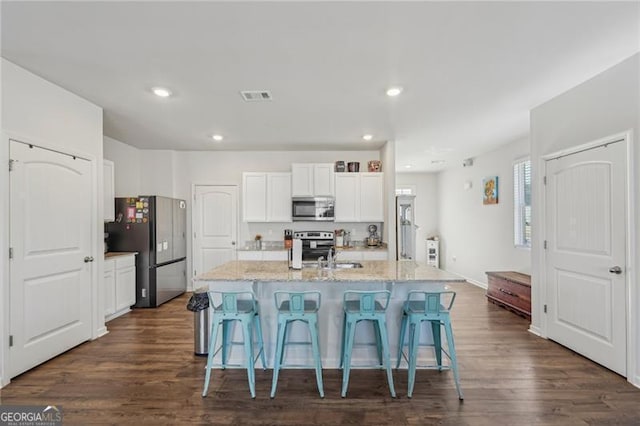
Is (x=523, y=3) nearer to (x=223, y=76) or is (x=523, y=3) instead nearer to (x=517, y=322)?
(x=223, y=76)

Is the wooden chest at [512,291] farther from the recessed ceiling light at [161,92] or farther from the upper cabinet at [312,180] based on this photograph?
the recessed ceiling light at [161,92]

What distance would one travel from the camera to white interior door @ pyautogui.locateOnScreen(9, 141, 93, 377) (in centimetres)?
270

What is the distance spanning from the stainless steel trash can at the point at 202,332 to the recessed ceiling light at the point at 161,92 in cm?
218

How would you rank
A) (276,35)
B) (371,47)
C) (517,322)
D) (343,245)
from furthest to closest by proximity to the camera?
(343,245) → (517,322) → (371,47) → (276,35)

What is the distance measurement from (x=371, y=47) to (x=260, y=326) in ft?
7.85

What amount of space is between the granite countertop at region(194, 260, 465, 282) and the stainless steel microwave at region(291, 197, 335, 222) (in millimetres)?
2329

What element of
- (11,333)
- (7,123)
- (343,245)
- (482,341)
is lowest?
(482,341)

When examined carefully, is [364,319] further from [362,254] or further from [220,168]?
[220,168]

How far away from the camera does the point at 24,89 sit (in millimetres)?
2754

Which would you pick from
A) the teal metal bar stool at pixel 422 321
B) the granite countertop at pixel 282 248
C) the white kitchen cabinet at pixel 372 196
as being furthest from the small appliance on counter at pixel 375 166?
the teal metal bar stool at pixel 422 321

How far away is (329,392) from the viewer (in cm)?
246

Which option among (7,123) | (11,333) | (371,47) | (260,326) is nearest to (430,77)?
(371,47)

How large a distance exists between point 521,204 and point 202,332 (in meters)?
5.04

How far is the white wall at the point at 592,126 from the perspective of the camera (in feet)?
8.41
